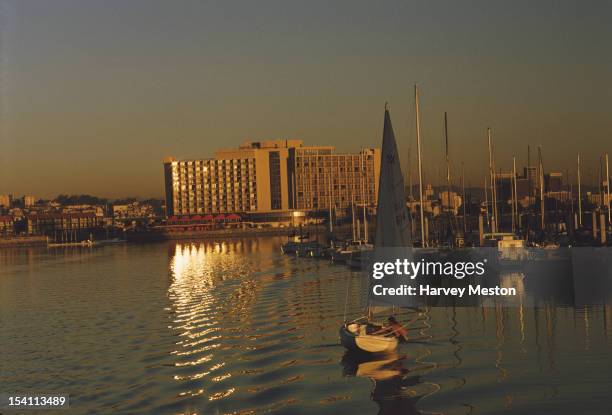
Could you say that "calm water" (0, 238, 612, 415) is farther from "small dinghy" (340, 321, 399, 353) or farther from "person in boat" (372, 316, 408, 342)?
"person in boat" (372, 316, 408, 342)

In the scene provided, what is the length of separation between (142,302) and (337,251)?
25657 mm

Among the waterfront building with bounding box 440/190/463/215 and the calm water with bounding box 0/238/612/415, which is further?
the waterfront building with bounding box 440/190/463/215

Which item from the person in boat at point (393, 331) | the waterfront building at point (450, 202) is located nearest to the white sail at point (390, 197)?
the person in boat at point (393, 331)

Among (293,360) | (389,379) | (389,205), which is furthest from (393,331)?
(389,205)

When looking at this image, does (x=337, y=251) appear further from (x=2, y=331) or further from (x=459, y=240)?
(x=2, y=331)

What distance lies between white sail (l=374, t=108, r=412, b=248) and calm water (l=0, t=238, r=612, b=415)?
3605mm

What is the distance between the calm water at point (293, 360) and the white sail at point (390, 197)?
3605mm

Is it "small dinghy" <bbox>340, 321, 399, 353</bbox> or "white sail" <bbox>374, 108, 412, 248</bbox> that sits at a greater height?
"white sail" <bbox>374, 108, 412, 248</bbox>

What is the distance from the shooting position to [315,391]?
67.8 feet

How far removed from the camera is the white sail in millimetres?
25469

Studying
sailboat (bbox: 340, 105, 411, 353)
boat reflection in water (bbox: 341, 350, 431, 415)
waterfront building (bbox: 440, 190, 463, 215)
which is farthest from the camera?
waterfront building (bbox: 440, 190, 463, 215)

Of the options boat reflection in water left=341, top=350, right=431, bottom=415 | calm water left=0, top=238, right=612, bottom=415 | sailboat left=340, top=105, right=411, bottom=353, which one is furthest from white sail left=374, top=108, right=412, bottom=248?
boat reflection in water left=341, top=350, right=431, bottom=415

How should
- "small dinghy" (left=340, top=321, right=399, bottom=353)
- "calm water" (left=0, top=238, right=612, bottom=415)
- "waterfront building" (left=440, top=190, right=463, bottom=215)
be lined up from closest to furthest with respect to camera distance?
"calm water" (left=0, top=238, right=612, bottom=415), "small dinghy" (left=340, top=321, right=399, bottom=353), "waterfront building" (left=440, top=190, right=463, bottom=215)

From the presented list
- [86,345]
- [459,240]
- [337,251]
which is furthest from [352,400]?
[337,251]
